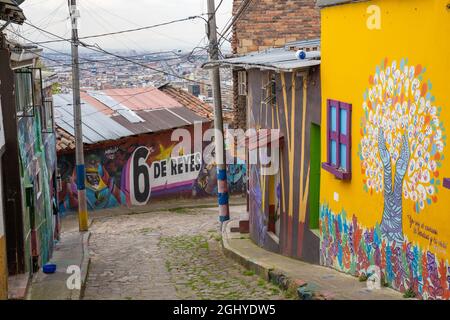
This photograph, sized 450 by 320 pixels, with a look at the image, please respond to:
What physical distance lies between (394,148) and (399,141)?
7.0 inches

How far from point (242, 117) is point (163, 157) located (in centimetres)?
542

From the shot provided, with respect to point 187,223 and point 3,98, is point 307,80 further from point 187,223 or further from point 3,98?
point 187,223

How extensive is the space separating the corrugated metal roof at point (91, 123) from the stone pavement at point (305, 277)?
1049 cm

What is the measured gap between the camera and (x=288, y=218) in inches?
580

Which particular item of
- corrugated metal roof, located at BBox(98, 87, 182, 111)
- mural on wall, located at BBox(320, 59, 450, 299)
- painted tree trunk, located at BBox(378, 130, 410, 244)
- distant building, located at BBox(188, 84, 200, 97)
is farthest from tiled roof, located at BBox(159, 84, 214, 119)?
painted tree trunk, located at BBox(378, 130, 410, 244)

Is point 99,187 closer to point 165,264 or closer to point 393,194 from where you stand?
point 165,264

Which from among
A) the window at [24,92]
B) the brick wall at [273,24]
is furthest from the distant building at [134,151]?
the window at [24,92]

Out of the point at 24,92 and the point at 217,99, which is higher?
the point at 24,92

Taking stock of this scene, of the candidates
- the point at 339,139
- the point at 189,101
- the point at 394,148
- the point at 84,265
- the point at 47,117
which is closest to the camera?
the point at 394,148

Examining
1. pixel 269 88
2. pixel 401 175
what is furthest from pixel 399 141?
pixel 269 88

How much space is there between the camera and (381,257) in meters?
9.84

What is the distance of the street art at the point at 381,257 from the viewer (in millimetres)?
8289

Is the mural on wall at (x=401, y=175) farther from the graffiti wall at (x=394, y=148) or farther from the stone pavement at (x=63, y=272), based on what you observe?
the stone pavement at (x=63, y=272)
